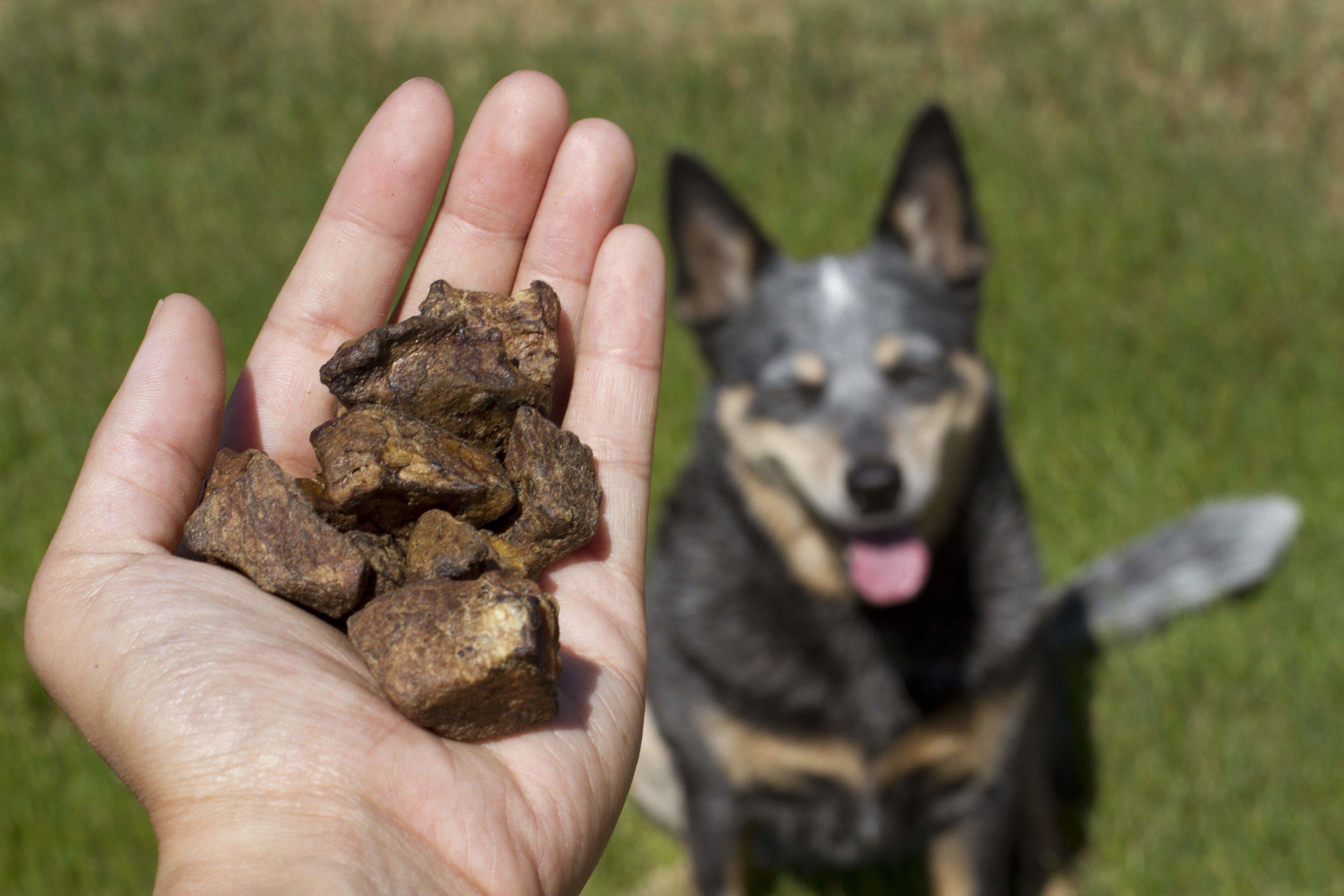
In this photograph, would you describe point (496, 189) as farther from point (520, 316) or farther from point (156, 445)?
point (156, 445)

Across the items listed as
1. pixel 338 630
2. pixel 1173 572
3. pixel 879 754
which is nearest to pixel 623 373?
pixel 338 630

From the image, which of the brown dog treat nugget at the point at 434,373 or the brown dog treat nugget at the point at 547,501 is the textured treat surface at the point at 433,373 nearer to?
the brown dog treat nugget at the point at 434,373

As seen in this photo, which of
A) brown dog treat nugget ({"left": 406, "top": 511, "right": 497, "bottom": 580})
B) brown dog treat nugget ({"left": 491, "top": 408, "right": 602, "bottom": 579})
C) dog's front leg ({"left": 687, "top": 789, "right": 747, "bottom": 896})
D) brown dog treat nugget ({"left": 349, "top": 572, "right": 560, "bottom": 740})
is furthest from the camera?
dog's front leg ({"left": 687, "top": 789, "right": 747, "bottom": 896})

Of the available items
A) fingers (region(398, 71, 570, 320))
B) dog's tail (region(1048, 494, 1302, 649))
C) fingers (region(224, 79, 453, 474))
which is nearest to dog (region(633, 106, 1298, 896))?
dog's tail (region(1048, 494, 1302, 649))

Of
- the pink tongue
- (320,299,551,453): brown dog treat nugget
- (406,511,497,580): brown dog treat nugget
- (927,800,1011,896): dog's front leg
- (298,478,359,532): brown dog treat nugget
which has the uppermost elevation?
(320,299,551,453): brown dog treat nugget

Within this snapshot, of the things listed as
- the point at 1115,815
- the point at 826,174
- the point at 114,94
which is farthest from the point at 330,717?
the point at 114,94

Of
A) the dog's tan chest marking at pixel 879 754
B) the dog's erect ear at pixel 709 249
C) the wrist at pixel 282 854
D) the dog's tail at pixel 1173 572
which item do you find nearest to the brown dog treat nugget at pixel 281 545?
the wrist at pixel 282 854

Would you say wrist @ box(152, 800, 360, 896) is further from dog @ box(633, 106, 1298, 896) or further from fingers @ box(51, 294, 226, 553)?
dog @ box(633, 106, 1298, 896)
